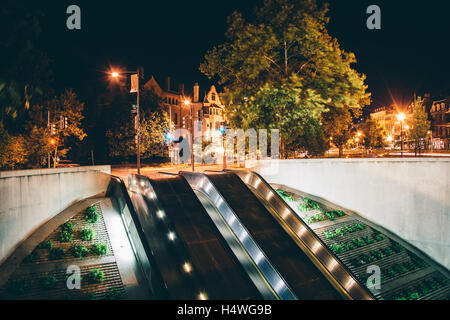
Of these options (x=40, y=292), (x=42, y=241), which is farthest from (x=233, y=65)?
(x=40, y=292)

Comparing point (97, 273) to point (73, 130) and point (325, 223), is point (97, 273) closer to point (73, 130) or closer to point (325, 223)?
point (325, 223)

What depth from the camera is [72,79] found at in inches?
1517

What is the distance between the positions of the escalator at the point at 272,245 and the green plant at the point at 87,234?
17.5 ft

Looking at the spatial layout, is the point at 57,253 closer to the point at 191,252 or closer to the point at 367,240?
the point at 191,252

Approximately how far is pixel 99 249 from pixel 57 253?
1.34m

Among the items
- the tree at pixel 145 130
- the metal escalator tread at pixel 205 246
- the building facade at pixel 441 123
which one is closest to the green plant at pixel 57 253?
the metal escalator tread at pixel 205 246

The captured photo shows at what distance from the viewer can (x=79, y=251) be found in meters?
10.1

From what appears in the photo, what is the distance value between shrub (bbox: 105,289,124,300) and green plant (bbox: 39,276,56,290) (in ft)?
5.52

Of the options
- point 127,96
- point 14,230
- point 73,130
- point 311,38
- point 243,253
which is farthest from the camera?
point 127,96

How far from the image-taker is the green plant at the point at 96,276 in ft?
30.1

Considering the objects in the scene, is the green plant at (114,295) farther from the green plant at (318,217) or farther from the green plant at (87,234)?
the green plant at (318,217)

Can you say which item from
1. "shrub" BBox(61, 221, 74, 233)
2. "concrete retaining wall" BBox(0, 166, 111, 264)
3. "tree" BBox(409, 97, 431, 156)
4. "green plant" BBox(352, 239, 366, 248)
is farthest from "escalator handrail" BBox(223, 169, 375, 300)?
"tree" BBox(409, 97, 431, 156)

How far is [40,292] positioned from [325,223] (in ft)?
41.8

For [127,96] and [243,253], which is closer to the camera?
[243,253]
